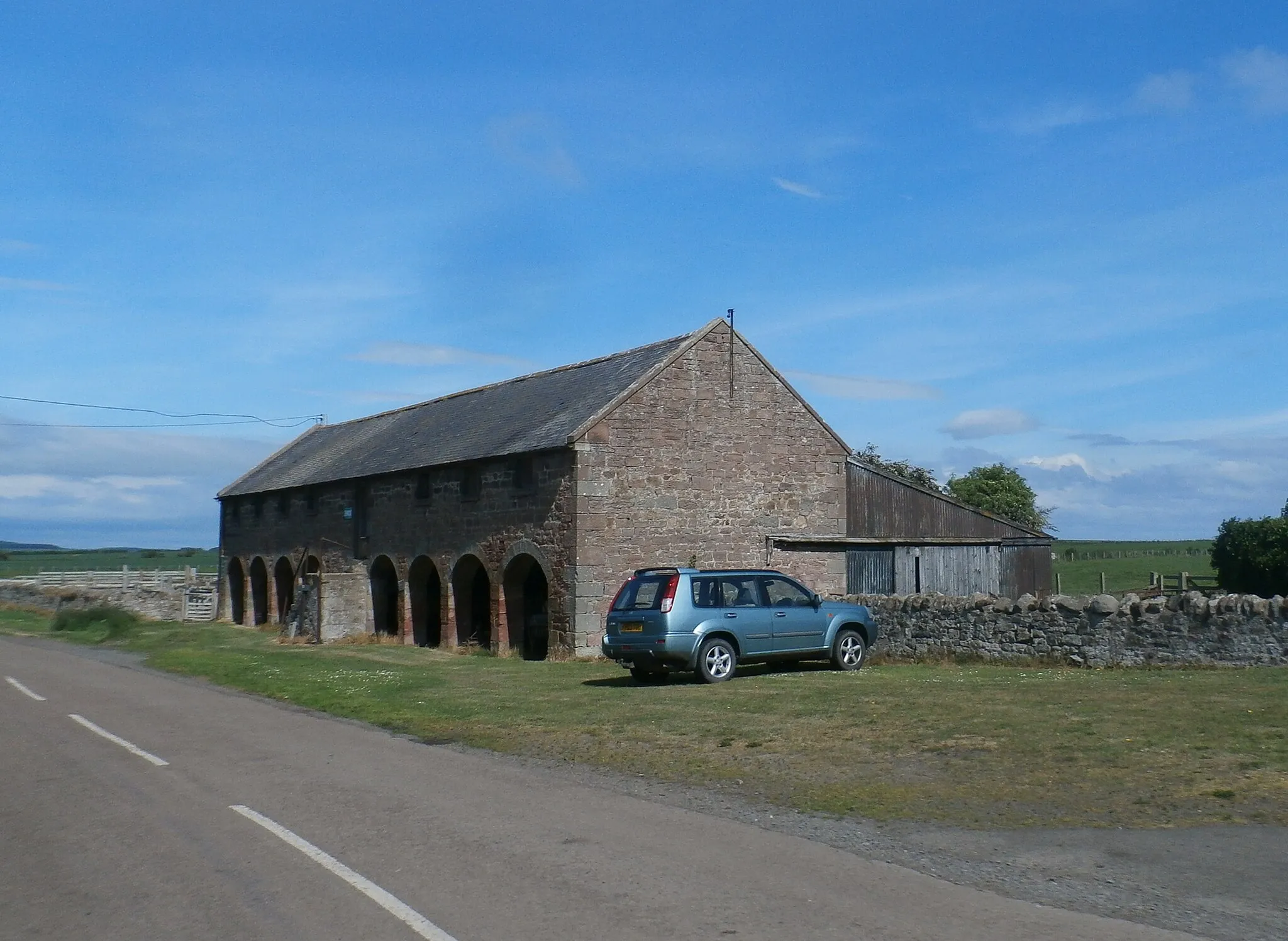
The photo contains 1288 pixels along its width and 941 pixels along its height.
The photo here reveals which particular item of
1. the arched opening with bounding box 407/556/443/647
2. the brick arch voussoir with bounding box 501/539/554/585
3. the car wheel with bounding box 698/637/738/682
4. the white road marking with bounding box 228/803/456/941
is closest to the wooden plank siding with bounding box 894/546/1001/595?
the brick arch voussoir with bounding box 501/539/554/585

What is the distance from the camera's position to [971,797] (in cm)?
938

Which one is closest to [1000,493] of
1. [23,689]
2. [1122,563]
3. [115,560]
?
[1122,563]

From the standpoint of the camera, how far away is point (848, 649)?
2028cm

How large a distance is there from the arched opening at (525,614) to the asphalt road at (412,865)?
15.6m

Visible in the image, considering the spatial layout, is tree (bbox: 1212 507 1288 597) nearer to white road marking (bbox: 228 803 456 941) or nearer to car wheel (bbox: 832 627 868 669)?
car wheel (bbox: 832 627 868 669)

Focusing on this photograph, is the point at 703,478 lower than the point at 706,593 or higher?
higher

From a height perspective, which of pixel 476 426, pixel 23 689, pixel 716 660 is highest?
pixel 476 426

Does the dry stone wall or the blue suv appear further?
the blue suv

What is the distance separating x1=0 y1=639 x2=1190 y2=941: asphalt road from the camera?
6.08m

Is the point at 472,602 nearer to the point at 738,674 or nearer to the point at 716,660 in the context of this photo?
the point at 738,674

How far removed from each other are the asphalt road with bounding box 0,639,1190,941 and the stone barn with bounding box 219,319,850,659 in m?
13.9

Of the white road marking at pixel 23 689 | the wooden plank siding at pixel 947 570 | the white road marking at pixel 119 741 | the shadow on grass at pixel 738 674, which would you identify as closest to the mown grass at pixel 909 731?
the shadow on grass at pixel 738 674

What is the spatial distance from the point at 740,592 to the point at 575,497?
681 cm

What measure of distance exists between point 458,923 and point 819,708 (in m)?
9.01
